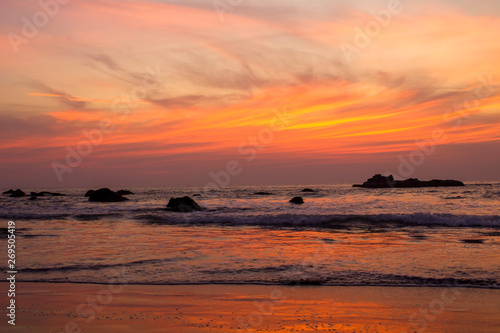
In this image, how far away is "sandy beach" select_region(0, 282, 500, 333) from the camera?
21.7 feet

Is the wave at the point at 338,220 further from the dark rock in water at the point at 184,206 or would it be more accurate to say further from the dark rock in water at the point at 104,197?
the dark rock in water at the point at 104,197

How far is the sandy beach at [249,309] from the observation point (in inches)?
261

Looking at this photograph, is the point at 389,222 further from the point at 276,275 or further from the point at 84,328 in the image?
the point at 84,328

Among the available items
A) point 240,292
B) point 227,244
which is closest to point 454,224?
point 227,244

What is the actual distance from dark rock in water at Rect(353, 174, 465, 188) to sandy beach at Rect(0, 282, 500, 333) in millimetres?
95157

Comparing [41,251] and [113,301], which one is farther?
[41,251]

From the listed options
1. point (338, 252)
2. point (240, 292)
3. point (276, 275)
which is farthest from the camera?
point (338, 252)

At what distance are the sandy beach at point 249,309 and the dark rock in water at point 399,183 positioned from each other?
3746 inches

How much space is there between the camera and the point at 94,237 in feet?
60.5

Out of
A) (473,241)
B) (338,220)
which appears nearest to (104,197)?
(338,220)

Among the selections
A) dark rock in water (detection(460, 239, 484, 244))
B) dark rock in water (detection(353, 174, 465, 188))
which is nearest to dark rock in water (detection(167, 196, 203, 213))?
dark rock in water (detection(460, 239, 484, 244))

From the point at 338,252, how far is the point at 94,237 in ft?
37.4

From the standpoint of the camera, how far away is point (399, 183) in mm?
103625

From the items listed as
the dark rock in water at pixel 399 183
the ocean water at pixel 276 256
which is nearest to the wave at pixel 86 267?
the ocean water at pixel 276 256
